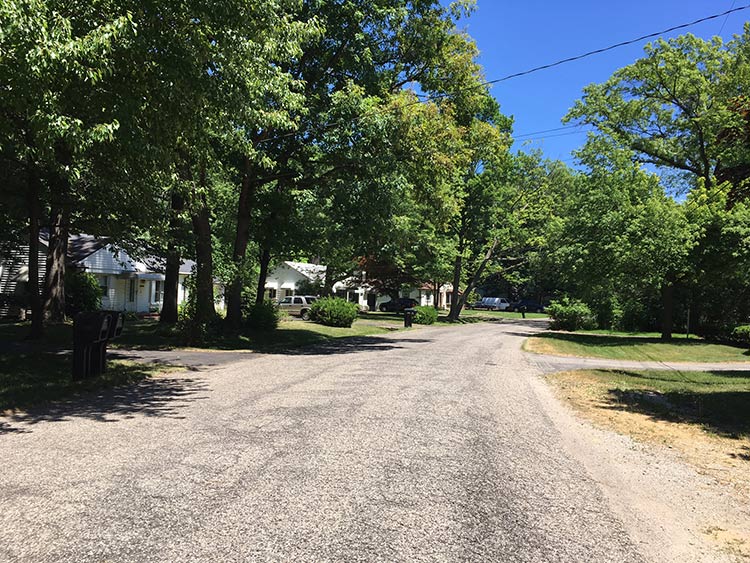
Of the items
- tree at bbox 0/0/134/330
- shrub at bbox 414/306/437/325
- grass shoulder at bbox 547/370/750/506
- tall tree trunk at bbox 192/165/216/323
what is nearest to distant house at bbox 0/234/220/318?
tall tree trunk at bbox 192/165/216/323

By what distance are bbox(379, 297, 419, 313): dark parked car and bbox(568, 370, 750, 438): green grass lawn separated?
40648mm

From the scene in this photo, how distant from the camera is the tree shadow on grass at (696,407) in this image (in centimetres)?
834

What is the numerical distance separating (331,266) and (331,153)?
2133cm

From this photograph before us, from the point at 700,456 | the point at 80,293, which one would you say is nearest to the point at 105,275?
the point at 80,293

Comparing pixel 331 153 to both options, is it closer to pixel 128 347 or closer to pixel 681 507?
pixel 128 347

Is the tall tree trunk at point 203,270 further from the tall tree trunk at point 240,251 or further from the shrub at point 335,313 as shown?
the shrub at point 335,313

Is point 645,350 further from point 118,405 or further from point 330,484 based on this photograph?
point 330,484

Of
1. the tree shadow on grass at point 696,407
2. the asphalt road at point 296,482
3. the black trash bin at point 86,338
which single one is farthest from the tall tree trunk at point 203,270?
the tree shadow on grass at point 696,407

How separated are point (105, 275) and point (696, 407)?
30.4m

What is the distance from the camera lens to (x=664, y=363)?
18.1 m

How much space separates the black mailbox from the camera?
9.77 metres

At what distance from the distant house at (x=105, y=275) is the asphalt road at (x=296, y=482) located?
64.1 ft

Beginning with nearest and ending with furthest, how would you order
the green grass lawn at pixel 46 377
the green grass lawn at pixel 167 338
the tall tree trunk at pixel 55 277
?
the green grass lawn at pixel 46 377 < the green grass lawn at pixel 167 338 < the tall tree trunk at pixel 55 277

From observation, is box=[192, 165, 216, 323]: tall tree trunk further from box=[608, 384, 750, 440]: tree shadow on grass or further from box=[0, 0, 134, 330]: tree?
box=[608, 384, 750, 440]: tree shadow on grass
